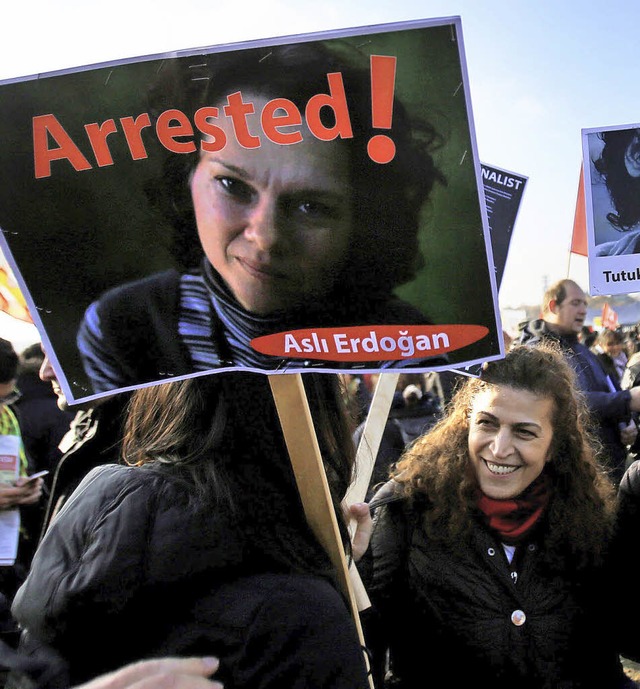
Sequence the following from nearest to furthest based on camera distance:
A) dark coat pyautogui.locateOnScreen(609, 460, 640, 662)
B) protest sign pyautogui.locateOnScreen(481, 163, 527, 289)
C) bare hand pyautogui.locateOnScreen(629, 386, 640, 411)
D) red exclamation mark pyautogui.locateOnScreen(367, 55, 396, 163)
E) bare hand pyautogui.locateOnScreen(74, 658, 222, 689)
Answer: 1. bare hand pyautogui.locateOnScreen(74, 658, 222, 689)
2. red exclamation mark pyautogui.locateOnScreen(367, 55, 396, 163)
3. dark coat pyautogui.locateOnScreen(609, 460, 640, 662)
4. protest sign pyautogui.locateOnScreen(481, 163, 527, 289)
5. bare hand pyautogui.locateOnScreen(629, 386, 640, 411)

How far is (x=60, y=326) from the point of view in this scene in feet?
4.68

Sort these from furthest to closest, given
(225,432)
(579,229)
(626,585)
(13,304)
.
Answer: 1. (579,229)
2. (13,304)
3. (626,585)
4. (225,432)

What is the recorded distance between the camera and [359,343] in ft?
4.49

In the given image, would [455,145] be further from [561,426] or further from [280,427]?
[561,426]

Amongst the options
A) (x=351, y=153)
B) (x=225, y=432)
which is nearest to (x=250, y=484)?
(x=225, y=432)

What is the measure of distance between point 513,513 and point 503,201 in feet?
5.38

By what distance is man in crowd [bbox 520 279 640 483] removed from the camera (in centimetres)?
408

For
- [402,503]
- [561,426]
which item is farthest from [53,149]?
[561,426]

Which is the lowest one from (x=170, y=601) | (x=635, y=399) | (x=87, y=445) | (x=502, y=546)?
(x=635, y=399)

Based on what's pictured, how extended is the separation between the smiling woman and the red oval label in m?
0.90

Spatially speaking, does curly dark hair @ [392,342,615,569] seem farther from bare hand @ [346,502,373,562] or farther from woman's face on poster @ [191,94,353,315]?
woman's face on poster @ [191,94,353,315]

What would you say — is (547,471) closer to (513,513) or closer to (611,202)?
(513,513)

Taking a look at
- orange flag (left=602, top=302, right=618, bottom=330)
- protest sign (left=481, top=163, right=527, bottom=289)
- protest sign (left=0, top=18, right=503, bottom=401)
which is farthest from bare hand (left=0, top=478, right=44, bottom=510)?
orange flag (left=602, top=302, right=618, bottom=330)

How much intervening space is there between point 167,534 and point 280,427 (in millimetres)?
340
